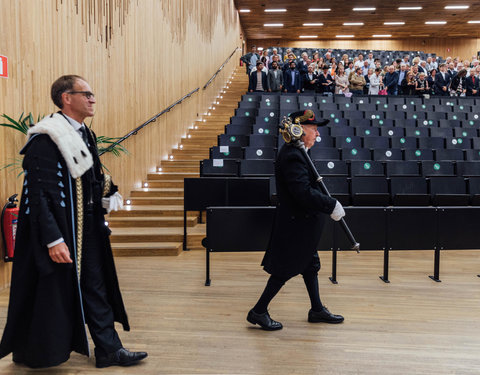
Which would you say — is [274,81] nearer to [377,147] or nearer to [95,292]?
[377,147]

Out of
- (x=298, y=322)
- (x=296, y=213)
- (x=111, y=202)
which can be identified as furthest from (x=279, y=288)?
(x=111, y=202)

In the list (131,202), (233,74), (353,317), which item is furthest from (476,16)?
(353,317)

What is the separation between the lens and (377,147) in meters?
6.47

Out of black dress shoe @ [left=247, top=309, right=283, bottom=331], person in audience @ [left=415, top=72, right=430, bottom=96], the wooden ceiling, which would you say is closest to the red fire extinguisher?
black dress shoe @ [left=247, top=309, right=283, bottom=331]

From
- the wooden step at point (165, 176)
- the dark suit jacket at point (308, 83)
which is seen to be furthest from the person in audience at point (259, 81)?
the wooden step at point (165, 176)

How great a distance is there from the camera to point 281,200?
2523 millimetres

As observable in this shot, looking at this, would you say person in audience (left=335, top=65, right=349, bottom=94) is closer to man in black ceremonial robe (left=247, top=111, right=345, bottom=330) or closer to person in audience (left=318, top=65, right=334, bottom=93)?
person in audience (left=318, top=65, right=334, bottom=93)

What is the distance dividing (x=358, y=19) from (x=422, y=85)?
870 cm

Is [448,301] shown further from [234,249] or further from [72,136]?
[72,136]

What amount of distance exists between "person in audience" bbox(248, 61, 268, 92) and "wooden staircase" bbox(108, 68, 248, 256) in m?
2.50

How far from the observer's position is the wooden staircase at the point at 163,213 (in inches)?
177

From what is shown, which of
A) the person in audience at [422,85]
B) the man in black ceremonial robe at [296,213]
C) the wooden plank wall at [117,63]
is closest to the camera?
the man in black ceremonial robe at [296,213]

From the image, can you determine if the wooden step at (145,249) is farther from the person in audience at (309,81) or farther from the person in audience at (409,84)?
the person in audience at (409,84)

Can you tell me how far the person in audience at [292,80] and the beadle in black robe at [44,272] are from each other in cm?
865
